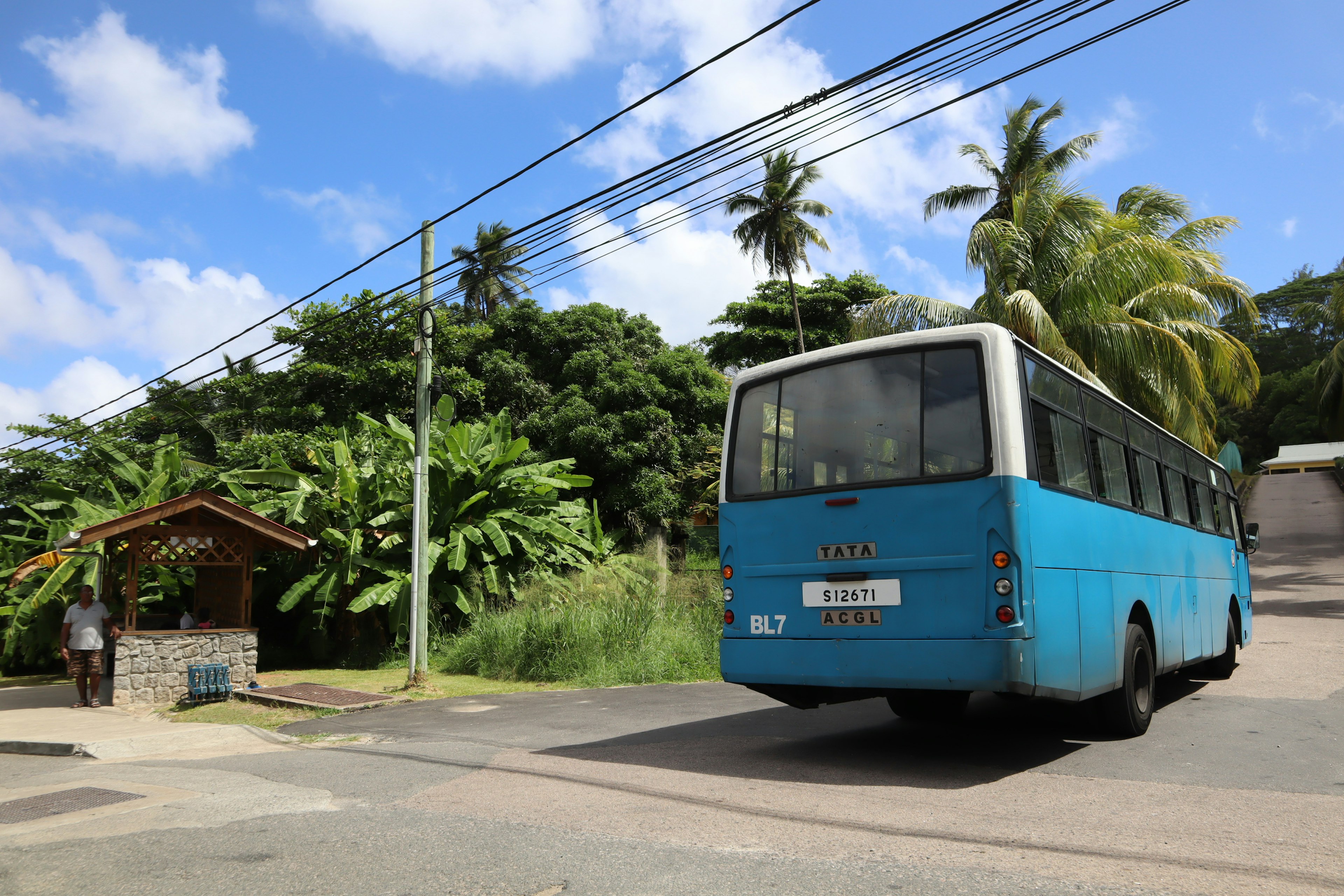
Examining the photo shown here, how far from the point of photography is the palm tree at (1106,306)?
20.0 metres

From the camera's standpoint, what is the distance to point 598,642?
13.8 metres

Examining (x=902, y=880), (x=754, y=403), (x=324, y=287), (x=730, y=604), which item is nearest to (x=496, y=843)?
(x=902, y=880)

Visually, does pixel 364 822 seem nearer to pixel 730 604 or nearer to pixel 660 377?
pixel 730 604

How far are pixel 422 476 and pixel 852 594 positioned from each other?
345 inches

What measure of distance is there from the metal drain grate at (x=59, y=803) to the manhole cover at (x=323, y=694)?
515cm

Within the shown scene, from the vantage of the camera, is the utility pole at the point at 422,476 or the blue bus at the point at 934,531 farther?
the utility pole at the point at 422,476

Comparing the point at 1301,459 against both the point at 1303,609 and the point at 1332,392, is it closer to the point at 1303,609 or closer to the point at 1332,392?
the point at 1332,392

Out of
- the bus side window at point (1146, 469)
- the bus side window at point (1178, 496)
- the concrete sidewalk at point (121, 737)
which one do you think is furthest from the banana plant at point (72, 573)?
the bus side window at point (1178, 496)

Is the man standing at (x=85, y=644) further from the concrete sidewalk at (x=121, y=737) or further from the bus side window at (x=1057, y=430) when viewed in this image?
the bus side window at (x=1057, y=430)

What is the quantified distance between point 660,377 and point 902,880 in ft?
87.1

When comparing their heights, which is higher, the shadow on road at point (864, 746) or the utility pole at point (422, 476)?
the utility pole at point (422, 476)

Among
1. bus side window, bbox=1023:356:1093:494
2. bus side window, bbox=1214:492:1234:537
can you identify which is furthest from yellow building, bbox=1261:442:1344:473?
bus side window, bbox=1023:356:1093:494

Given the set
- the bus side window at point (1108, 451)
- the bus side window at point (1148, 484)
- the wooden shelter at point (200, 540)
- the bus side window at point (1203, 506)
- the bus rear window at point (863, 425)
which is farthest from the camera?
the wooden shelter at point (200, 540)

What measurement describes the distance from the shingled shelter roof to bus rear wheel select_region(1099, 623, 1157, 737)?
39.2 feet
